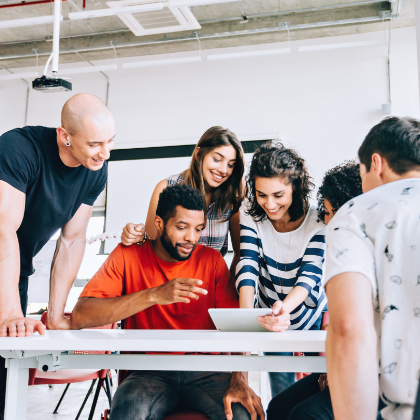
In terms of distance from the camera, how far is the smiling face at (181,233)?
5.75ft

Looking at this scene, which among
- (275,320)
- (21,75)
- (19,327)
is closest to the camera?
(275,320)

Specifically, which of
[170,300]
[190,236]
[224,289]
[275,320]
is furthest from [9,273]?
[275,320]

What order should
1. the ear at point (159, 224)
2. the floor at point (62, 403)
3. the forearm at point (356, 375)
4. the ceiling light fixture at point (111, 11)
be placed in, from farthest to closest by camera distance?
1. the ceiling light fixture at point (111, 11)
2. the floor at point (62, 403)
3. the ear at point (159, 224)
4. the forearm at point (356, 375)

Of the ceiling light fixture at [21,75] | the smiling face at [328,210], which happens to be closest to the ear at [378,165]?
the smiling face at [328,210]

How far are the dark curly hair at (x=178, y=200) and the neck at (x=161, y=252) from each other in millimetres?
104

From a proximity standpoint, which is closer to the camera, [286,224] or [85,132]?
[85,132]

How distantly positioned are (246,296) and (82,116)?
871 mm

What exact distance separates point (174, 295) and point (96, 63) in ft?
18.9

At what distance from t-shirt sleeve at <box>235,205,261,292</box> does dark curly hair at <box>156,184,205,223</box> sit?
20 cm

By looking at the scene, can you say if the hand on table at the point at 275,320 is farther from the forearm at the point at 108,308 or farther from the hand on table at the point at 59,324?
the hand on table at the point at 59,324

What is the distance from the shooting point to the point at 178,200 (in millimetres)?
1838

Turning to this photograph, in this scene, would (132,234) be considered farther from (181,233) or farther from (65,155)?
(65,155)

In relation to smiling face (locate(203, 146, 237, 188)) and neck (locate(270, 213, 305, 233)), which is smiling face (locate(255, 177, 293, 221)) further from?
smiling face (locate(203, 146, 237, 188))

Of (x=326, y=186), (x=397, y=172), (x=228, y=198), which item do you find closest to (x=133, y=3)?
(x=228, y=198)
